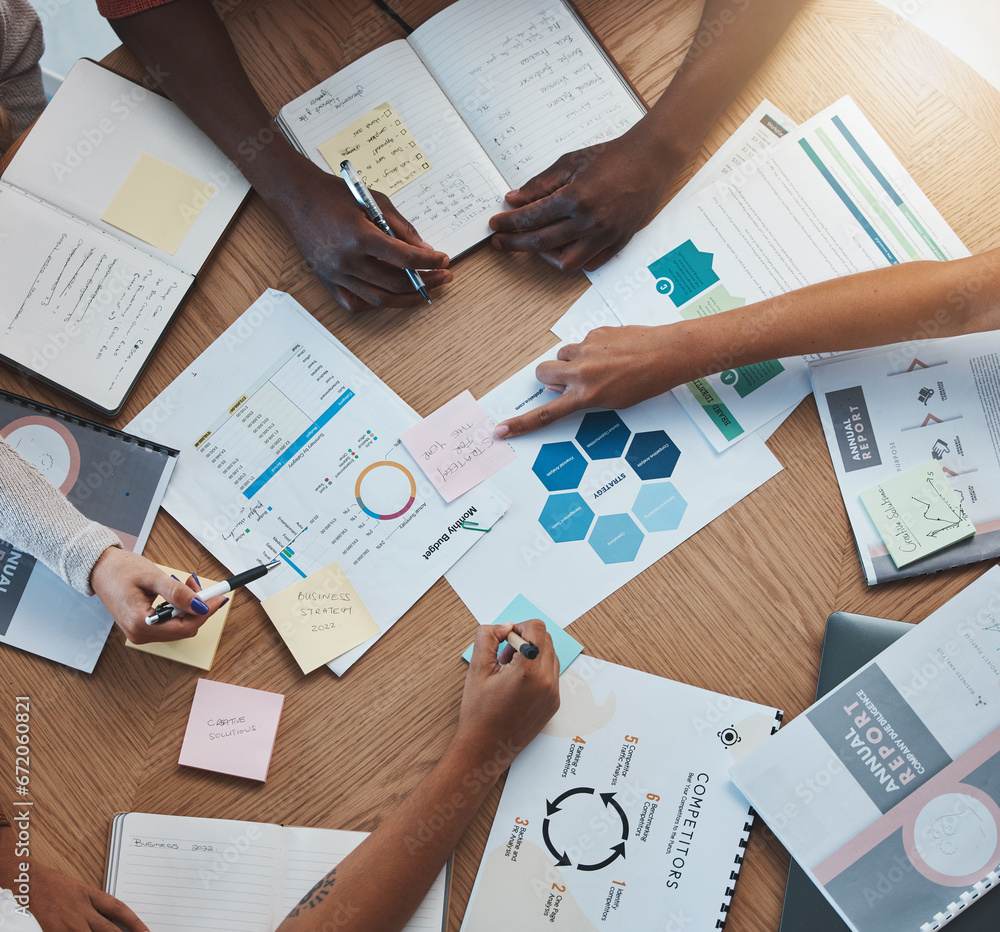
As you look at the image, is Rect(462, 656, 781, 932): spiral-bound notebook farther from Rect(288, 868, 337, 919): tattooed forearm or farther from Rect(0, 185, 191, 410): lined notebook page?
Rect(0, 185, 191, 410): lined notebook page

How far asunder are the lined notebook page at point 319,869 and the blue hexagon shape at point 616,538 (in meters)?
0.40

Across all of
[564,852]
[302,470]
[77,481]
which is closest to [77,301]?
[77,481]

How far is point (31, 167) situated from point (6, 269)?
0.43ft

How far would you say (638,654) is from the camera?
0.82 meters

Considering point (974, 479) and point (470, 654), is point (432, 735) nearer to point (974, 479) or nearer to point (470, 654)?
point (470, 654)

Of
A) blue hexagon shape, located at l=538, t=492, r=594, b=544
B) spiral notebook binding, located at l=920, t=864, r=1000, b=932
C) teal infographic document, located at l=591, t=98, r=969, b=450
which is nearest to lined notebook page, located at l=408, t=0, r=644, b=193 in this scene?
teal infographic document, located at l=591, t=98, r=969, b=450

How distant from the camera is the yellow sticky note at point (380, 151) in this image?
89cm

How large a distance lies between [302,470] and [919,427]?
0.75m

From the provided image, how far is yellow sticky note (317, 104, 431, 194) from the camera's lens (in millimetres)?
892

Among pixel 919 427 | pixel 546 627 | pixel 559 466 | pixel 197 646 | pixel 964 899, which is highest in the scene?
pixel 197 646

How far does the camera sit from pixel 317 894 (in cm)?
76

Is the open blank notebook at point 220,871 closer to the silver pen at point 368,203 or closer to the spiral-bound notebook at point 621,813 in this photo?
the spiral-bound notebook at point 621,813

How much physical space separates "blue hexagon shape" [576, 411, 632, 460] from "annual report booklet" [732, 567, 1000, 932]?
370mm

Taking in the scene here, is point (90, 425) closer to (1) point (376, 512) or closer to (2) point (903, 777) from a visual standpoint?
(1) point (376, 512)
